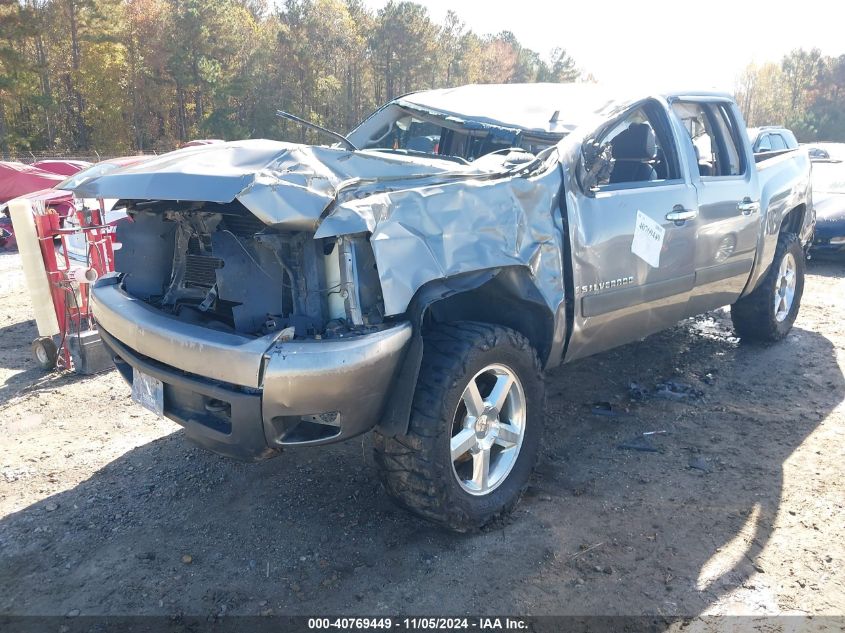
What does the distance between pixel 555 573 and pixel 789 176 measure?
4.26m

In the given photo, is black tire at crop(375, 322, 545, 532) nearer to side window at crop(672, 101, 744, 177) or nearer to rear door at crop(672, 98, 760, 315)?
rear door at crop(672, 98, 760, 315)

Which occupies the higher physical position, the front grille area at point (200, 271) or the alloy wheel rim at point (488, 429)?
the front grille area at point (200, 271)

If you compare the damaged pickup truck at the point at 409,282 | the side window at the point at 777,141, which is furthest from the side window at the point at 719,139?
the side window at the point at 777,141

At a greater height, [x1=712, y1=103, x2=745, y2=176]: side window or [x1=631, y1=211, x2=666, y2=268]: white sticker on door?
[x1=712, y1=103, x2=745, y2=176]: side window

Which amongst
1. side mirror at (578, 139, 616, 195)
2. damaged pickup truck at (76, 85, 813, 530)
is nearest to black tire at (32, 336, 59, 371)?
damaged pickup truck at (76, 85, 813, 530)

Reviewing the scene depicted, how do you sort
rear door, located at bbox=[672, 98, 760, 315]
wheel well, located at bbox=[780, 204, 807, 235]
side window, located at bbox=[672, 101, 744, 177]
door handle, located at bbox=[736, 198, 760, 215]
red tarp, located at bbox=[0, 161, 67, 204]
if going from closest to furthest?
rear door, located at bbox=[672, 98, 760, 315]
door handle, located at bbox=[736, 198, 760, 215]
side window, located at bbox=[672, 101, 744, 177]
wheel well, located at bbox=[780, 204, 807, 235]
red tarp, located at bbox=[0, 161, 67, 204]

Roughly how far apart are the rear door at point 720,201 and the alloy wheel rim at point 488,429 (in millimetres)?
1794

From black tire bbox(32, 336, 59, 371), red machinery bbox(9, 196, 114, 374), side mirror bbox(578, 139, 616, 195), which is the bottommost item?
black tire bbox(32, 336, 59, 371)

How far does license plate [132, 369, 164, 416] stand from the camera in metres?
2.93

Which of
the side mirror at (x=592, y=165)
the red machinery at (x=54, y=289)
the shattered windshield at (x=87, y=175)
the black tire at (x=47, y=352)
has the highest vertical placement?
the shattered windshield at (x=87, y=175)

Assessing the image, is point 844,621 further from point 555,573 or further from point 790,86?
point 790,86

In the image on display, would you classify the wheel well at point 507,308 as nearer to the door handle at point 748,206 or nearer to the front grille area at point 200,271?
the front grille area at point 200,271

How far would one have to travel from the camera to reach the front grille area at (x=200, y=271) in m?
3.27

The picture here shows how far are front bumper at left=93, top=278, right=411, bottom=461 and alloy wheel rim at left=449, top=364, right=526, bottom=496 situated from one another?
481mm
